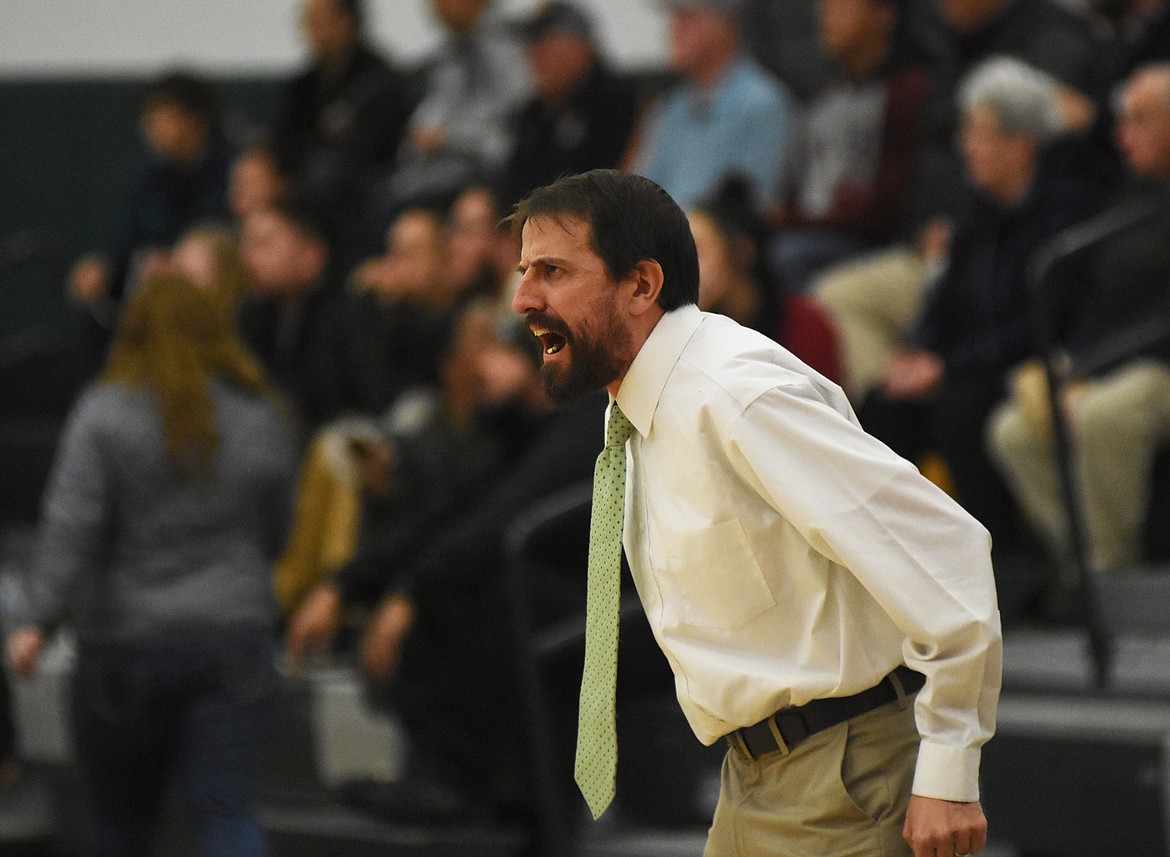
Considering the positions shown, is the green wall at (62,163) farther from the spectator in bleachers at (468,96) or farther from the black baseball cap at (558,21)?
the black baseball cap at (558,21)

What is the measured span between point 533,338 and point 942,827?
1740 mm

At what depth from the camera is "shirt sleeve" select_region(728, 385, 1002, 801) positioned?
80.4 inches

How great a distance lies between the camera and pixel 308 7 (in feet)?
27.5

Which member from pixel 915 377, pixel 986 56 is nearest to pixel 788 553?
pixel 915 377

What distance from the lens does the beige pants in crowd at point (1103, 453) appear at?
180 inches

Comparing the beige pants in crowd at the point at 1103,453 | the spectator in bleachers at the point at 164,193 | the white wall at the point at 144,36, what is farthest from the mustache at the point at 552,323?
the white wall at the point at 144,36

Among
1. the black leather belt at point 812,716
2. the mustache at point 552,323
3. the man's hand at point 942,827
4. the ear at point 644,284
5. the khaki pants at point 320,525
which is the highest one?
the ear at point 644,284

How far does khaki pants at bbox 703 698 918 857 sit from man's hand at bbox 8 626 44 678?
2585 mm

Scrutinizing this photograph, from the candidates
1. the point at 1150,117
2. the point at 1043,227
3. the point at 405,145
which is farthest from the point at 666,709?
the point at 405,145

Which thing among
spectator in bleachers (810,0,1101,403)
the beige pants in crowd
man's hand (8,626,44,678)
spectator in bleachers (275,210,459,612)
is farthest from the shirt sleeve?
spectator in bleachers (810,0,1101,403)

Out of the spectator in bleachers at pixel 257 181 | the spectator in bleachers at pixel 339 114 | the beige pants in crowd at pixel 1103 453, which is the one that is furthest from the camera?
the spectator in bleachers at pixel 339 114

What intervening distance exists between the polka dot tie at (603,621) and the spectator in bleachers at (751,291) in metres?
1.88

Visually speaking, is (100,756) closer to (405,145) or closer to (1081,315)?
(1081,315)

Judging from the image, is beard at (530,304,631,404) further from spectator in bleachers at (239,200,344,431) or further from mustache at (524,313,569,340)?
spectator in bleachers at (239,200,344,431)
